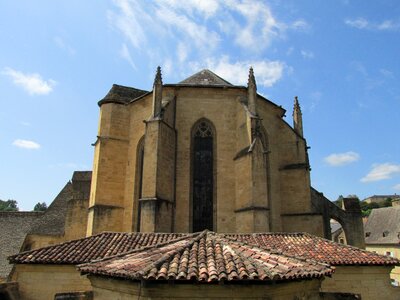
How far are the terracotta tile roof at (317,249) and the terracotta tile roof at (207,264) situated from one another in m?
3.77

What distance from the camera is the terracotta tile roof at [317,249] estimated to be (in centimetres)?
1066

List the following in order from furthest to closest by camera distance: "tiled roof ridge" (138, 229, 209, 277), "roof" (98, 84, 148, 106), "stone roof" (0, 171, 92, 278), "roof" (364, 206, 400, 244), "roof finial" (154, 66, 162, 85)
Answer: "roof" (364, 206, 400, 244)
"stone roof" (0, 171, 92, 278)
"roof" (98, 84, 148, 106)
"roof finial" (154, 66, 162, 85)
"tiled roof ridge" (138, 229, 209, 277)

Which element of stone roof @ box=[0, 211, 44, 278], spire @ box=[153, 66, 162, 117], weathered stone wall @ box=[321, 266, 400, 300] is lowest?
weathered stone wall @ box=[321, 266, 400, 300]

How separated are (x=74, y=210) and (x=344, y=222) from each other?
704 inches

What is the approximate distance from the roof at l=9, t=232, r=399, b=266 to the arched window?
3265mm

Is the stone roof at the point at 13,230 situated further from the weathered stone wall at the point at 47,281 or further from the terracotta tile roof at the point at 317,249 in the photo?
the terracotta tile roof at the point at 317,249

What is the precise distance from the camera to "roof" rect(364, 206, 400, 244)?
3503 cm

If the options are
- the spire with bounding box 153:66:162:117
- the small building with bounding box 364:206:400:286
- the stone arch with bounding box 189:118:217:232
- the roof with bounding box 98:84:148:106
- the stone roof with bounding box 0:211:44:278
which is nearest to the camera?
the spire with bounding box 153:66:162:117

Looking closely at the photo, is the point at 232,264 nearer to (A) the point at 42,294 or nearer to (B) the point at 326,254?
(B) the point at 326,254

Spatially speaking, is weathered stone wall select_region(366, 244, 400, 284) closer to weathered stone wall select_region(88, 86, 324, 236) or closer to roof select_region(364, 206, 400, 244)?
roof select_region(364, 206, 400, 244)

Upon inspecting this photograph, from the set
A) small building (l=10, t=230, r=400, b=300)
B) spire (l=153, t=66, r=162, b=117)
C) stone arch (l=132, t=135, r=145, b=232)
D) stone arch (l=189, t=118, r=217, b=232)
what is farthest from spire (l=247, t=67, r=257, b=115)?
small building (l=10, t=230, r=400, b=300)

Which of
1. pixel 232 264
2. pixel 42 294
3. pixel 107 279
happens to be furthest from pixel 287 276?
pixel 42 294

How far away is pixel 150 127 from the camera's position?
48.3 feet

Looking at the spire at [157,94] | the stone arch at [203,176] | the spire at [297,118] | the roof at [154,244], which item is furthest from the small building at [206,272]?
the spire at [297,118]
